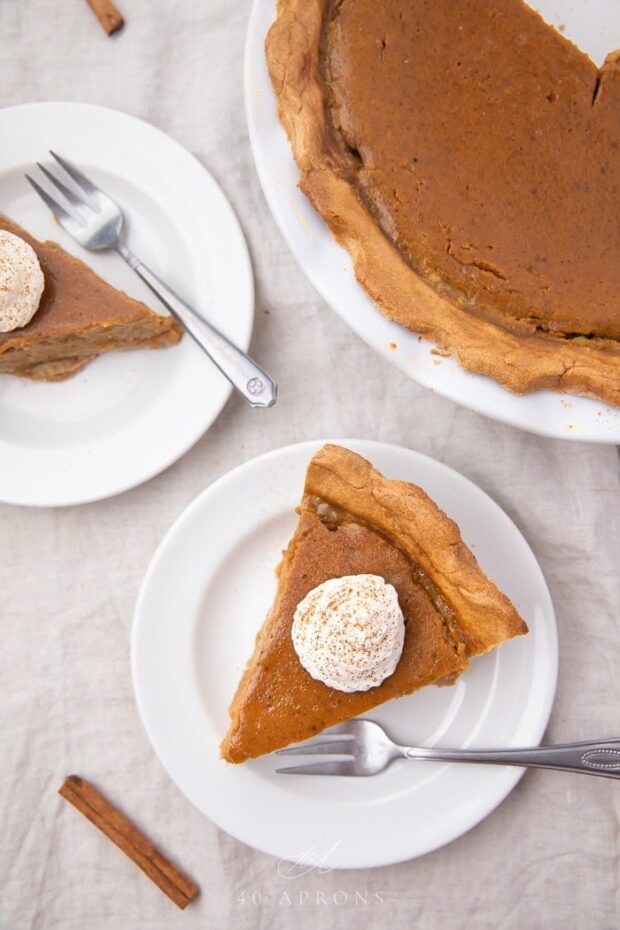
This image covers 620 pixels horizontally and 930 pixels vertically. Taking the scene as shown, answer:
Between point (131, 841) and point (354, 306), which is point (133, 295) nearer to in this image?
point (354, 306)

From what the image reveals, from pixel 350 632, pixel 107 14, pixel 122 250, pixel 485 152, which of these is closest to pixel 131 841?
pixel 350 632

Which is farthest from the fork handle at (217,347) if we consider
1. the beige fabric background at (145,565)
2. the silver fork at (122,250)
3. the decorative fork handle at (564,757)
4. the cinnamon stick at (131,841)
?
the cinnamon stick at (131,841)

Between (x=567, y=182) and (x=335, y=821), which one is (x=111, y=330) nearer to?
(x=567, y=182)

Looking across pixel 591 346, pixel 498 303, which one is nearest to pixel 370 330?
pixel 498 303

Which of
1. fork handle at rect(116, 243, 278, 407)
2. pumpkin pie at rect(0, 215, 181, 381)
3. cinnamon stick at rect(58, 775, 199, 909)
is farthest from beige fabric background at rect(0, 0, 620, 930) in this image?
pumpkin pie at rect(0, 215, 181, 381)

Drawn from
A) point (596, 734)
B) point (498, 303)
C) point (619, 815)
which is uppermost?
point (498, 303)

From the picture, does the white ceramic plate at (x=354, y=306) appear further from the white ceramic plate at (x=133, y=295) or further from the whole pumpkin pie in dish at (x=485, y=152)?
the white ceramic plate at (x=133, y=295)

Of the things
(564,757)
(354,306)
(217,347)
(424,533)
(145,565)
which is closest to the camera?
(354,306)
